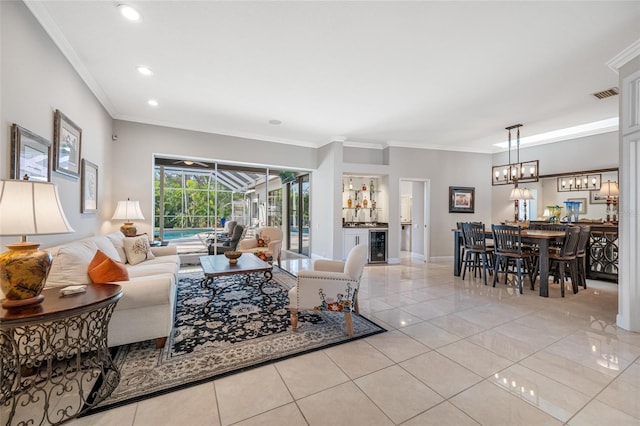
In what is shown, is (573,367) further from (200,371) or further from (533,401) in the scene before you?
(200,371)

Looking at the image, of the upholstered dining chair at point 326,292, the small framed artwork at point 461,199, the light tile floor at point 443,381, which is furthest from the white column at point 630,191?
the small framed artwork at point 461,199

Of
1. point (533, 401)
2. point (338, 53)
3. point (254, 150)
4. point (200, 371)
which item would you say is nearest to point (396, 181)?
point (254, 150)

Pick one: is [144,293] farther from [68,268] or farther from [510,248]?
[510,248]

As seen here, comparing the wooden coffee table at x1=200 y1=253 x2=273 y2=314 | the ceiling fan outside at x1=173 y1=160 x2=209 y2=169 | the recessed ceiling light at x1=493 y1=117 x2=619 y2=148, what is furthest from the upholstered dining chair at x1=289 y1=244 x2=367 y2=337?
the recessed ceiling light at x1=493 y1=117 x2=619 y2=148

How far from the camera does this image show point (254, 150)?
622 centimetres

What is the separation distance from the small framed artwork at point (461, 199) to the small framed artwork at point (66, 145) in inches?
296

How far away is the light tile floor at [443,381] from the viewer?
64.5 inches

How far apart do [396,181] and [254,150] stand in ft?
11.6

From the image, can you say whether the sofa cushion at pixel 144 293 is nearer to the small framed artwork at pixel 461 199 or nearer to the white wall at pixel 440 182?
the white wall at pixel 440 182

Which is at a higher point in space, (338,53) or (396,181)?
(338,53)

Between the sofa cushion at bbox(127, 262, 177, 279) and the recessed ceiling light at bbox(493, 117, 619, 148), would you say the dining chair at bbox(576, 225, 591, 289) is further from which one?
the sofa cushion at bbox(127, 262, 177, 279)

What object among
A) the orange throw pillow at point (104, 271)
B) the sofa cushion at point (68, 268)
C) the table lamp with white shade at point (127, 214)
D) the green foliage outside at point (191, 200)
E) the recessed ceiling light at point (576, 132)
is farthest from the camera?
the green foliage outside at point (191, 200)

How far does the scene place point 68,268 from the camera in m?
2.13

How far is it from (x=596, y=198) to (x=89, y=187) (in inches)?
360
